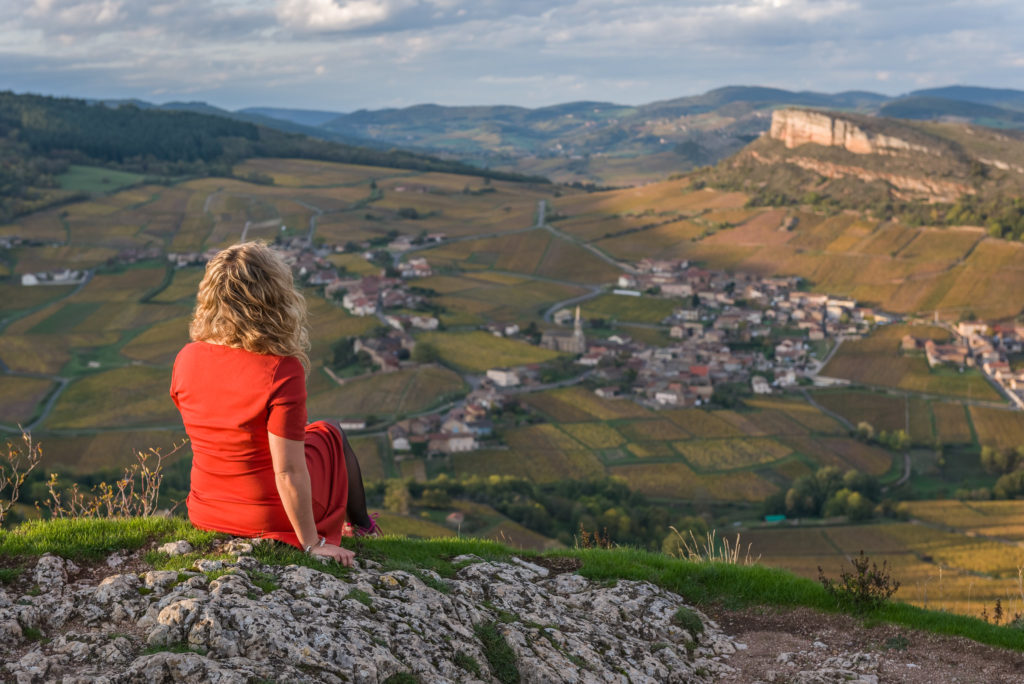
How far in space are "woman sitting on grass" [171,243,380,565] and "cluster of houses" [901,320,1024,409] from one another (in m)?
72.7

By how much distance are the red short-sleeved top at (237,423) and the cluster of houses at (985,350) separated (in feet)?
239

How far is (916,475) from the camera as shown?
52.8 meters

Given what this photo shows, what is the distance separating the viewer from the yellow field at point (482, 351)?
70.1 meters

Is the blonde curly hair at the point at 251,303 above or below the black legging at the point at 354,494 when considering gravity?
above

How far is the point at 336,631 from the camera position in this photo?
5.09m

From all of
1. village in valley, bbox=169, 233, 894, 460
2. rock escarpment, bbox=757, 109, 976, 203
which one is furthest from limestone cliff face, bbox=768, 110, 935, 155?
village in valley, bbox=169, 233, 894, 460

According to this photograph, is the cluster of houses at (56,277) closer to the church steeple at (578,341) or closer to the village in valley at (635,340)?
the village in valley at (635,340)

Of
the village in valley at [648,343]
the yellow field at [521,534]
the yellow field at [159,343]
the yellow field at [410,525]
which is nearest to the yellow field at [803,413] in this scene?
the village in valley at [648,343]

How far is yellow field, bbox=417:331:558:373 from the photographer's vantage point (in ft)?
230

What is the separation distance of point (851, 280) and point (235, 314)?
105304 millimetres

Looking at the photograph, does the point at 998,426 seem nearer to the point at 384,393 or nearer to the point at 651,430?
the point at 651,430

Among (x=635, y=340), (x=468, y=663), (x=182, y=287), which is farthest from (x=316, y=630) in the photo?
(x=182, y=287)

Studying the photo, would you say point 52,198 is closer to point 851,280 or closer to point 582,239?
point 582,239

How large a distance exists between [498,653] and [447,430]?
162ft
